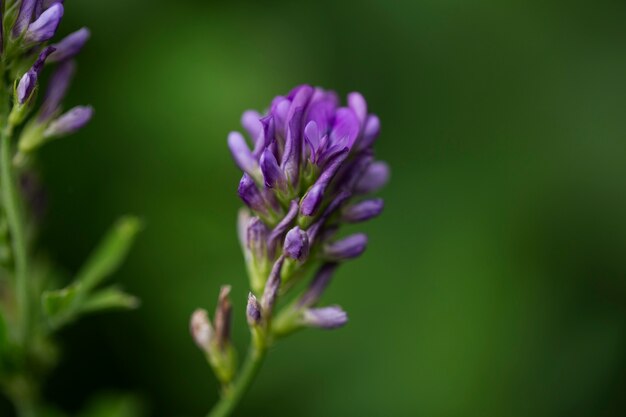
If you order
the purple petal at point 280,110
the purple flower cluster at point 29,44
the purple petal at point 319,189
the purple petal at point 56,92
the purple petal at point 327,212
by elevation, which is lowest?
the purple petal at point 327,212

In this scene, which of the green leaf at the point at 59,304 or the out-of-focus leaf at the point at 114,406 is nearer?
the green leaf at the point at 59,304

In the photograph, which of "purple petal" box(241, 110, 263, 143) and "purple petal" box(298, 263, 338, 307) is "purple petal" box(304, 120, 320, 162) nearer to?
"purple petal" box(241, 110, 263, 143)

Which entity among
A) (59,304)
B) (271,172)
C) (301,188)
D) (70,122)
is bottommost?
(59,304)

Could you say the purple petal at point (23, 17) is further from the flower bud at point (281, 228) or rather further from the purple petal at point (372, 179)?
the purple petal at point (372, 179)

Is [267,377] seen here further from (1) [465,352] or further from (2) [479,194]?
(2) [479,194]

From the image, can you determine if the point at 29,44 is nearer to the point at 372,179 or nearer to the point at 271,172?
the point at 271,172

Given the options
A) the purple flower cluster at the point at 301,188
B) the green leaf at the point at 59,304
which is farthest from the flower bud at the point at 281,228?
the green leaf at the point at 59,304

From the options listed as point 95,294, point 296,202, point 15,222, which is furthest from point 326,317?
point 15,222
